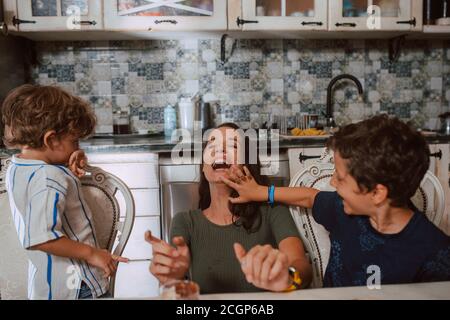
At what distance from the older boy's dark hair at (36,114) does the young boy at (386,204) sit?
67 cm

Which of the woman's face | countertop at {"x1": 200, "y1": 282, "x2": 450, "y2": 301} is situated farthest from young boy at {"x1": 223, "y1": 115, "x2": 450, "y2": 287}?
the woman's face

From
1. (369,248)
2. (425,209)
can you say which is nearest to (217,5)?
(425,209)

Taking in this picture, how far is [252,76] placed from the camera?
9.45 ft

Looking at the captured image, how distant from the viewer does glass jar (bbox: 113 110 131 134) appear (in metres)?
2.75

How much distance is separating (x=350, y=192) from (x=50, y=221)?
658 mm

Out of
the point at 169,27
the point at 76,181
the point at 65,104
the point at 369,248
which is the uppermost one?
the point at 169,27

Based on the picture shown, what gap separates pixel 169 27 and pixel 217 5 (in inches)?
11.2

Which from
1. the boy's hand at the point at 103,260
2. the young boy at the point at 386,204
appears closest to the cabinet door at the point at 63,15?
the boy's hand at the point at 103,260

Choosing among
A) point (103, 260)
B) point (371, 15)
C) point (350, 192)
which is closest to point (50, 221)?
point (103, 260)

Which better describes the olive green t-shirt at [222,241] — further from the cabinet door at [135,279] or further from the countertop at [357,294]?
the cabinet door at [135,279]

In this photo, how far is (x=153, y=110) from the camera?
283 centimetres

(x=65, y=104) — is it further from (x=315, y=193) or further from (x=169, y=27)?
(x=169, y=27)

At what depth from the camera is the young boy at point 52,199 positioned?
103 cm
